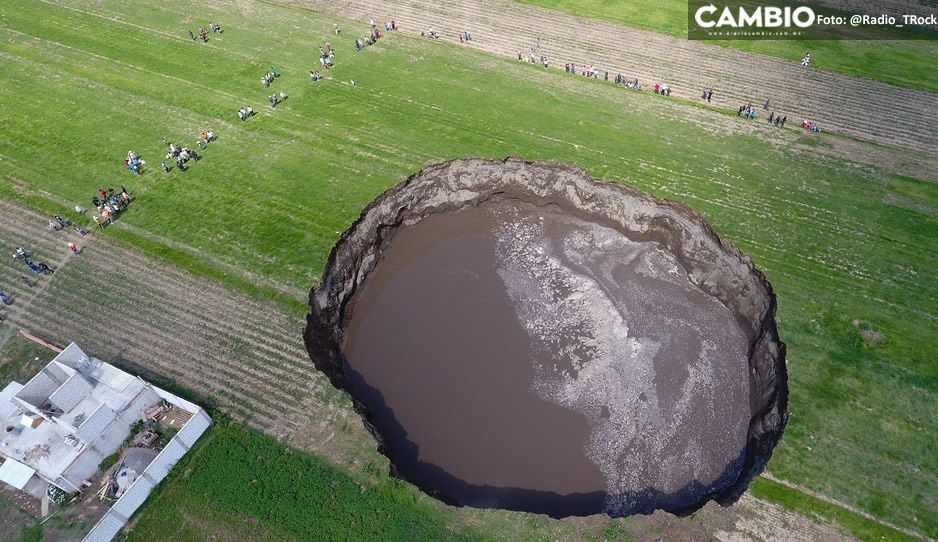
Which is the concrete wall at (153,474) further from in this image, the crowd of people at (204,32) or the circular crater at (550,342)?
the crowd of people at (204,32)

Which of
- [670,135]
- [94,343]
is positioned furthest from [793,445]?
[94,343]

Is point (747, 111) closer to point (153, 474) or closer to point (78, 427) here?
point (153, 474)

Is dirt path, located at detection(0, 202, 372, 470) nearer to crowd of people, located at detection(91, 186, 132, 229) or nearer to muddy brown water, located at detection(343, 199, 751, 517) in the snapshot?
crowd of people, located at detection(91, 186, 132, 229)

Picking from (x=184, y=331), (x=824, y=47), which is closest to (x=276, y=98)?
(x=184, y=331)

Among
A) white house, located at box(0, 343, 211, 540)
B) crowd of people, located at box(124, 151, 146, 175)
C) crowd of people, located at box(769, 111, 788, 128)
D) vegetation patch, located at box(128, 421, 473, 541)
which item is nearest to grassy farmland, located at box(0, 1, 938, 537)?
crowd of people, located at box(124, 151, 146, 175)

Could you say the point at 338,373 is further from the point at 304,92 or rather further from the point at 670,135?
the point at 670,135

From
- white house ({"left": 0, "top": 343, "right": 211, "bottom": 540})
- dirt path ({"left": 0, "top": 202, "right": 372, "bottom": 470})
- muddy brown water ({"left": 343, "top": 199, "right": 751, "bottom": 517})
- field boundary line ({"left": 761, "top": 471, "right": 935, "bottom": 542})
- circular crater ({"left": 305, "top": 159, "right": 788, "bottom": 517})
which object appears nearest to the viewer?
white house ({"left": 0, "top": 343, "right": 211, "bottom": 540})

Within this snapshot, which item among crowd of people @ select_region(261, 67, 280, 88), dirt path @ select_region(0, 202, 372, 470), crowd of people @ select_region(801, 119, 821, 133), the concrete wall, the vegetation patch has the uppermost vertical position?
crowd of people @ select_region(261, 67, 280, 88)
